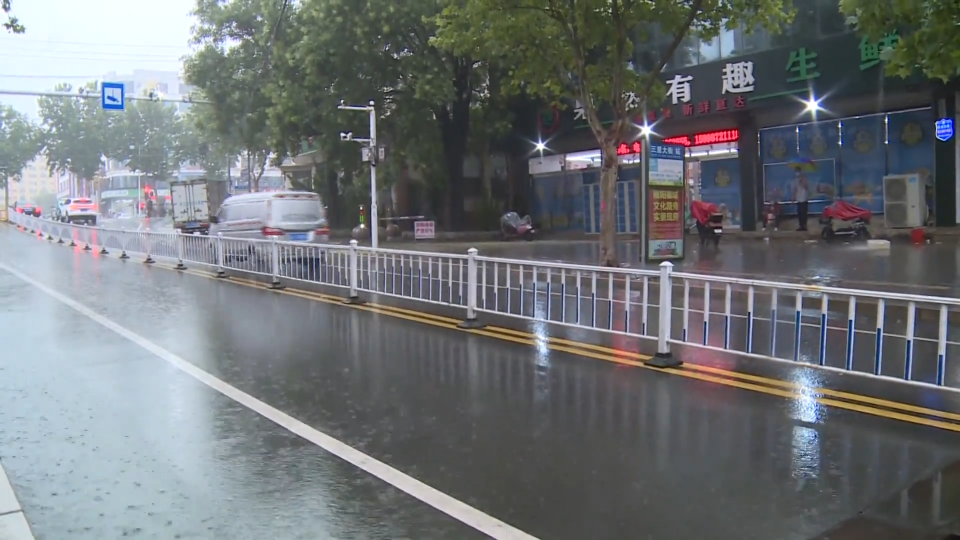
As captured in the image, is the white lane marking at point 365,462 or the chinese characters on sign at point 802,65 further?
the chinese characters on sign at point 802,65

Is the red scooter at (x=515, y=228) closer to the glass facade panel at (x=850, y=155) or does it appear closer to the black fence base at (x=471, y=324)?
the glass facade panel at (x=850, y=155)

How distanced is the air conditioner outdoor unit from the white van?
1599 cm

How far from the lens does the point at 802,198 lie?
25.3m

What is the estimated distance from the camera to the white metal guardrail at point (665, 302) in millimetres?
7324

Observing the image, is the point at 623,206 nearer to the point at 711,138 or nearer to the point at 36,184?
the point at 711,138

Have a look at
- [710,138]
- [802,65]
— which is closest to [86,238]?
[710,138]

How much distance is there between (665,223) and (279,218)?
9622 millimetres

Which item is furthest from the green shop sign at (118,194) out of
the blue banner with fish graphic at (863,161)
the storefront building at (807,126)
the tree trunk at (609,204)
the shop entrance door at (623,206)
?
the tree trunk at (609,204)

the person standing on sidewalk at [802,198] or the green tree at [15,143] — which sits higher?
the green tree at [15,143]

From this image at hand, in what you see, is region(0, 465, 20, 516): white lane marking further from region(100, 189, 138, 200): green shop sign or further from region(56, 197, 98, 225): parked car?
region(100, 189, 138, 200): green shop sign

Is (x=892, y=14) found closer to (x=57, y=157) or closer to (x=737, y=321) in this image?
(x=737, y=321)

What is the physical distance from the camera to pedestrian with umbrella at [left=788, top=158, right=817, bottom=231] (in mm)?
25016

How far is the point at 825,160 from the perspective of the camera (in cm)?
2512

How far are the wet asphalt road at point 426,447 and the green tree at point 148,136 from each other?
234ft
